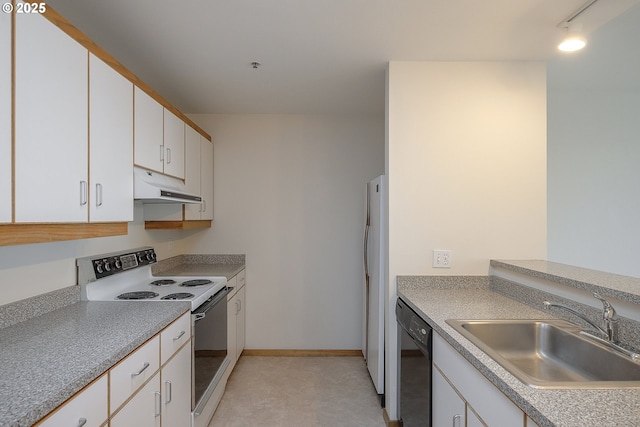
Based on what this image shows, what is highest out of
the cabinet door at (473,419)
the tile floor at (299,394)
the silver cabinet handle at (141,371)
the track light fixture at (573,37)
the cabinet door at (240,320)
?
the track light fixture at (573,37)

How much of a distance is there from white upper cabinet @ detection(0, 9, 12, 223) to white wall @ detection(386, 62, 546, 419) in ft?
6.25

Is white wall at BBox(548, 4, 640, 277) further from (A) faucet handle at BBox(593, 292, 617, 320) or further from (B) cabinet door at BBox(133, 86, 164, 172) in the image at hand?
(B) cabinet door at BBox(133, 86, 164, 172)

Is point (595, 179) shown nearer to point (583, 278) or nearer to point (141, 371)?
point (583, 278)

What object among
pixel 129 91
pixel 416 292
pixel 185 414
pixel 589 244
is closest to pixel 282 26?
pixel 129 91

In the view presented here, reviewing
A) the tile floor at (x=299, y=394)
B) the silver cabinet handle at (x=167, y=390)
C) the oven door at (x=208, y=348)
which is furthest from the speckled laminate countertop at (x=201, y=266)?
the silver cabinet handle at (x=167, y=390)

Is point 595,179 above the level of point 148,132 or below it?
below

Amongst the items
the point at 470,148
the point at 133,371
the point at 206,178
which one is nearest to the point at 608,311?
the point at 470,148

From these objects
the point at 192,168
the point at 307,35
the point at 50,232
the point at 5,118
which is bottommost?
the point at 50,232

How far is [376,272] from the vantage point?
252 cm

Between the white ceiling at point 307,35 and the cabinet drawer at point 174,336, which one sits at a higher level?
the white ceiling at point 307,35

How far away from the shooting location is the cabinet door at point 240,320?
3100mm

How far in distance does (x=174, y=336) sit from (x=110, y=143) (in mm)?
1023

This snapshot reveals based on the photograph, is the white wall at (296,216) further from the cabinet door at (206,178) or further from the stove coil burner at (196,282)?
the stove coil burner at (196,282)

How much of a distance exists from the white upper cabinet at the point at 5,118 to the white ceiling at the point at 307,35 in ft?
2.29
